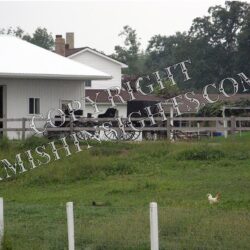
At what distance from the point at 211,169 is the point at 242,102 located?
81.9 ft

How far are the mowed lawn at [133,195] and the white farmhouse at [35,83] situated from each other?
5.12m

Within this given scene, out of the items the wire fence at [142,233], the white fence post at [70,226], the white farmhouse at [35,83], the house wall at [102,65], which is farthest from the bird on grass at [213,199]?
the house wall at [102,65]

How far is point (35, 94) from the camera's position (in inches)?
1341

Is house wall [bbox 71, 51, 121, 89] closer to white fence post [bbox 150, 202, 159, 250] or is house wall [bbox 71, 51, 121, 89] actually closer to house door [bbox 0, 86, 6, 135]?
house door [bbox 0, 86, 6, 135]

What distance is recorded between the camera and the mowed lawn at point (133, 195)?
11258mm

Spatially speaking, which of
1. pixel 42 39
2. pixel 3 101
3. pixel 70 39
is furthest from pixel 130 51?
pixel 3 101

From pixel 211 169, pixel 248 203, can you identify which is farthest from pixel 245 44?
pixel 248 203

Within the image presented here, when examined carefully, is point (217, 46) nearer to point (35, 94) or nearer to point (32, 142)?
point (35, 94)

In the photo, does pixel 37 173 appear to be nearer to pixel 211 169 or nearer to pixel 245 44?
pixel 211 169

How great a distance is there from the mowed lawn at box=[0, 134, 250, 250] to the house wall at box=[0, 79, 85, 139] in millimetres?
5197

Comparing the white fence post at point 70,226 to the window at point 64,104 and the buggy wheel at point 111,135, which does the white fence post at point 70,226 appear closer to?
the buggy wheel at point 111,135

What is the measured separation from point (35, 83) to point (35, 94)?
49 centimetres

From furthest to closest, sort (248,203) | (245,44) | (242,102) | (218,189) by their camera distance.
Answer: (245,44) < (242,102) < (218,189) < (248,203)

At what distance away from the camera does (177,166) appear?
24.0 meters
